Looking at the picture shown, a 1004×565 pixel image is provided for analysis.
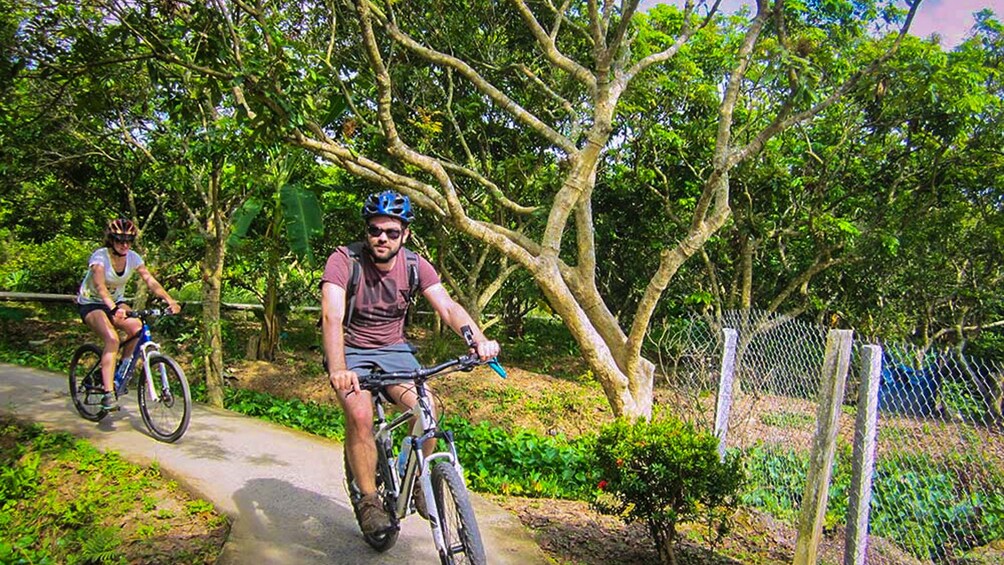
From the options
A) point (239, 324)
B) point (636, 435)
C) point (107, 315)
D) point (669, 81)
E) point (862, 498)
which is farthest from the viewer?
point (239, 324)

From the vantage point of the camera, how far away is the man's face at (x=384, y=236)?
3.55 metres

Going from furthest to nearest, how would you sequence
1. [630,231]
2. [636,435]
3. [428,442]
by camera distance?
[630,231] < [636,435] < [428,442]

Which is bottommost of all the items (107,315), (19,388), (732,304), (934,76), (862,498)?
(19,388)

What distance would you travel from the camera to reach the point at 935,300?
1353cm

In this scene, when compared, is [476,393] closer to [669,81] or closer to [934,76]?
[669,81]

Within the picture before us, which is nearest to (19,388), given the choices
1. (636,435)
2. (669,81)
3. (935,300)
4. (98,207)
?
(98,207)

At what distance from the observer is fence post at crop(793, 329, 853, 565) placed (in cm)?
384

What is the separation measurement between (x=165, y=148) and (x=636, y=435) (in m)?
8.81

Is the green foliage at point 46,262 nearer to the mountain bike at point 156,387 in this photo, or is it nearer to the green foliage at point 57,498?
the mountain bike at point 156,387

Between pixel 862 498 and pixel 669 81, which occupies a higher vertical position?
pixel 669 81

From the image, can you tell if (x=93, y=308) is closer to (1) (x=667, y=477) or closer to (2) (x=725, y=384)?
(1) (x=667, y=477)

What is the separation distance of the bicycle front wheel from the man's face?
Result: 315 centimetres

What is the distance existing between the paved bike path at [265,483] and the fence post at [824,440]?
5.34 feet

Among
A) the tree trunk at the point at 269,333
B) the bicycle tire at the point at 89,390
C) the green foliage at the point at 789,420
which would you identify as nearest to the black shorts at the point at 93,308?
the bicycle tire at the point at 89,390
